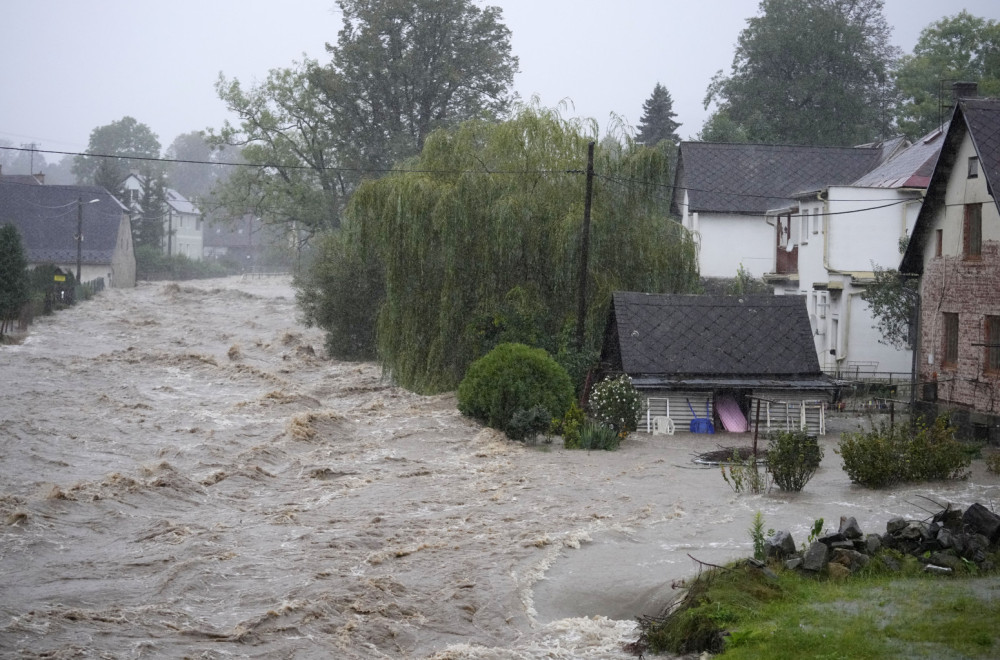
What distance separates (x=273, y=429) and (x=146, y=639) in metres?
16.2

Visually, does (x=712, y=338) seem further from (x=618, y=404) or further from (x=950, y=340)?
(x=950, y=340)

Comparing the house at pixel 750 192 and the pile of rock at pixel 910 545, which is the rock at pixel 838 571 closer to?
the pile of rock at pixel 910 545

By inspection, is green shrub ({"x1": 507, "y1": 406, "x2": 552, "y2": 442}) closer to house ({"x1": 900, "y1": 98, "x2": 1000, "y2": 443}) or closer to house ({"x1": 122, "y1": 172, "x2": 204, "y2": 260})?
house ({"x1": 900, "y1": 98, "x2": 1000, "y2": 443})

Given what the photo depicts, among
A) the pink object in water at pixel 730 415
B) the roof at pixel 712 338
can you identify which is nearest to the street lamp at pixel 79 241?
the roof at pixel 712 338

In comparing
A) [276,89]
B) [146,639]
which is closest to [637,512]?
[146,639]

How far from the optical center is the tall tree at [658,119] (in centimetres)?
6881

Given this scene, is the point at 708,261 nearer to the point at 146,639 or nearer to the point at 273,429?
the point at 273,429

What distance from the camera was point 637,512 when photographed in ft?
61.2

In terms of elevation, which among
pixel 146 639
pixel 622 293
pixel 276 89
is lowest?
pixel 146 639

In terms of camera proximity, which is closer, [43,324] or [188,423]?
[188,423]

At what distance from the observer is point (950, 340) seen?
2731cm

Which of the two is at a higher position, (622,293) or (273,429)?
(622,293)

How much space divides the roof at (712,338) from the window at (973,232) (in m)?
4.49

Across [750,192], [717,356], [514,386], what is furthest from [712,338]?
[750,192]
